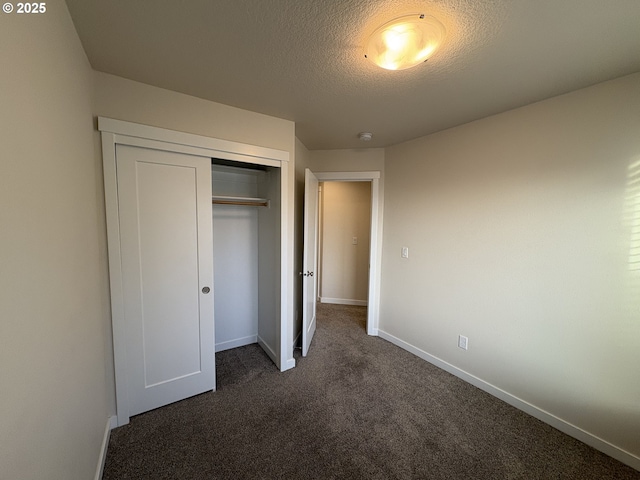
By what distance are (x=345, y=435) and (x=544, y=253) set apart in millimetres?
2027

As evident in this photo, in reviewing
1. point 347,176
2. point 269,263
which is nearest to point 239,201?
point 269,263

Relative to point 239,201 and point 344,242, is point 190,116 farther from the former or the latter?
point 344,242

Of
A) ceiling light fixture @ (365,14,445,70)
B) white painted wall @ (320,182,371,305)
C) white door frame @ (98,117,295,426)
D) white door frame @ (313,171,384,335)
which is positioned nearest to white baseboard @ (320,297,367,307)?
white painted wall @ (320,182,371,305)

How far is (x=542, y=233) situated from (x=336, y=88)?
6.28ft

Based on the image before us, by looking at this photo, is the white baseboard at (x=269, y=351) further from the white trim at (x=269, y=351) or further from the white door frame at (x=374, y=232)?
the white door frame at (x=374, y=232)

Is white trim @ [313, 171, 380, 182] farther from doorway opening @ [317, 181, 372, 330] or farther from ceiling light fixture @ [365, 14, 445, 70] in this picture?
ceiling light fixture @ [365, 14, 445, 70]

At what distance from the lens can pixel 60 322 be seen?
977mm

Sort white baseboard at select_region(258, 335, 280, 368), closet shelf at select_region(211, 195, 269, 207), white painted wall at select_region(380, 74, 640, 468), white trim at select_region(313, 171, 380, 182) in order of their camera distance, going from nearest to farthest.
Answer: white painted wall at select_region(380, 74, 640, 468) < closet shelf at select_region(211, 195, 269, 207) < white baseboard at select_region(258, 335, 280, 368) < white trim at select_region(313, 171, 380, 182)

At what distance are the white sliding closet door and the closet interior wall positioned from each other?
662 millimetres

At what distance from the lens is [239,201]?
2.54 meters

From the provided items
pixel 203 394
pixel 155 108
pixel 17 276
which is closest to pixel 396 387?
pixel 203 394

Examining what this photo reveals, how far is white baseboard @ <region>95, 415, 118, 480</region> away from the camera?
1.41 m

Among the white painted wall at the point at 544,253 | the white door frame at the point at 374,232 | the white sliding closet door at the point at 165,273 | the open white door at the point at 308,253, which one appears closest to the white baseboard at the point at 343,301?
the white door frame at the point at 374,232

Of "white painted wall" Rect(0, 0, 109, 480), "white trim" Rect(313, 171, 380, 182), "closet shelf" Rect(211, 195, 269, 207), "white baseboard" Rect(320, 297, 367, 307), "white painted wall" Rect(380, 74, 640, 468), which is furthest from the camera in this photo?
"white baseboard" Rect(320, 297, 367, 307)
